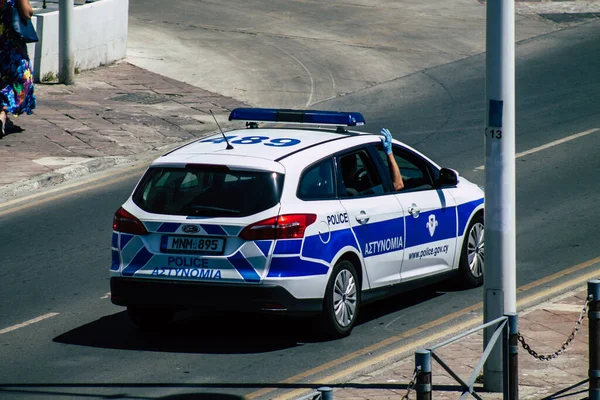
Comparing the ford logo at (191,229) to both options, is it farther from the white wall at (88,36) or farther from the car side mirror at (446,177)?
the white wall at (88,36)

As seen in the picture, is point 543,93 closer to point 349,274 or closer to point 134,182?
point 134,182

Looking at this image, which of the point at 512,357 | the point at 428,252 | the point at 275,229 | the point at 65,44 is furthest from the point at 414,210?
the point at 65,44

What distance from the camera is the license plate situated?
33.3 feet

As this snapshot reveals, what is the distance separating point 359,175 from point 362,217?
0.50 m

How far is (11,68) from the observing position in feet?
62.1

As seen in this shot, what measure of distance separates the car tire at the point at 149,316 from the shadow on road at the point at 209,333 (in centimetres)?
6

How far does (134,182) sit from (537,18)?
13.6 m

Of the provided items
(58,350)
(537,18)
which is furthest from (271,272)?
(537,18)

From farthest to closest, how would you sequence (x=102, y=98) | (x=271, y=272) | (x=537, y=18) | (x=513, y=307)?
1. (x=537, y=18)
2. (x=102, y=98)
3. (x=271, y=272)
4. (x=513, y=307)

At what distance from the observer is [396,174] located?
1147cm

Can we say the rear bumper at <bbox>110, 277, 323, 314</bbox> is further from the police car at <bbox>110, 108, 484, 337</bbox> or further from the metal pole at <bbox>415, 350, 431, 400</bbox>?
the metal pole at <bbox>415, 350, 431, 400</bbox>

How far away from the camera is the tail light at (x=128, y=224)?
1038 cm

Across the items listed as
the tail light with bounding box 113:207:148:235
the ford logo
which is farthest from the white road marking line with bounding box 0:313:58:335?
the ford logo

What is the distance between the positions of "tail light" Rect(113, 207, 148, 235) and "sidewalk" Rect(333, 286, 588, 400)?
2270 millimetres
